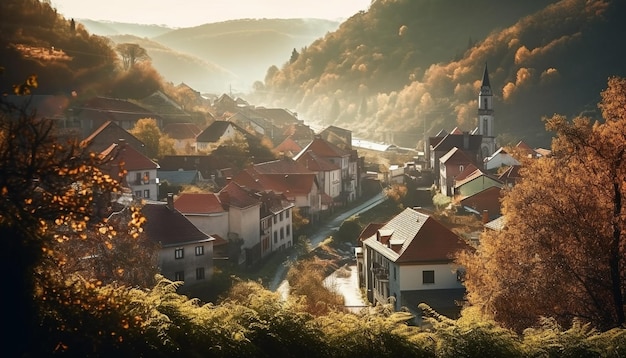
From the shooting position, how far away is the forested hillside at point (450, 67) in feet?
333

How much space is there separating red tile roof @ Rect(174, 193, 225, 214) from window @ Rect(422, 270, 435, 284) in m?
12.3

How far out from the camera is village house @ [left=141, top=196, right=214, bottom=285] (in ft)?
95.7

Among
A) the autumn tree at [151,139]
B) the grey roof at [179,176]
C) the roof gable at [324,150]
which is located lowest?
the grey roof at [179,176]

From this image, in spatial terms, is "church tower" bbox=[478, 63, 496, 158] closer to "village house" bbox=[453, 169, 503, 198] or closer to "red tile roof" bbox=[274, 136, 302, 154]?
"red tile roof" bbox=[274, 136, 302, 154]

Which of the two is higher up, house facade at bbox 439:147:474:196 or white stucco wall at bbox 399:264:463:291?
house facade at bbox 439:147:474:196

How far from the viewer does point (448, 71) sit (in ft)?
414

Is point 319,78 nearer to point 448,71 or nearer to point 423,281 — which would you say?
point 448,71

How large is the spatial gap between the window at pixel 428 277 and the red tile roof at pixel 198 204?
12.3m

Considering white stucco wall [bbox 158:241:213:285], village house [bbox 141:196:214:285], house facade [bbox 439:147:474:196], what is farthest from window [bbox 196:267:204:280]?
house facade [bbox 439:147:474:196]

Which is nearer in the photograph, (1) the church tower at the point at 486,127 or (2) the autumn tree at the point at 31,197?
(2) the autumn tree at the point at 31,197

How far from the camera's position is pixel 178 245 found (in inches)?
1164

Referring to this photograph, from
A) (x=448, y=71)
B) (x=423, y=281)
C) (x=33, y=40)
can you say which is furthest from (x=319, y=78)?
(x=423, y=281)

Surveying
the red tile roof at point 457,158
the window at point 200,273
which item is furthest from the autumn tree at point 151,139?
the window at point 200,273

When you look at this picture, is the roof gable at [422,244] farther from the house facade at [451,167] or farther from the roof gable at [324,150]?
the roof gable at [324,150]
